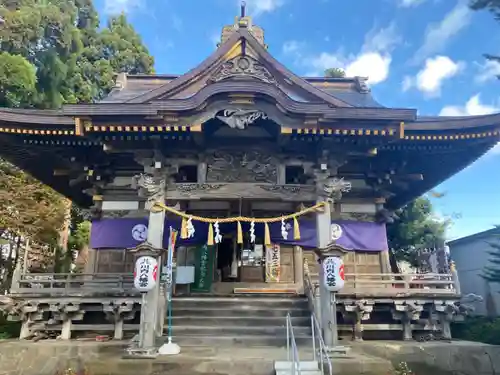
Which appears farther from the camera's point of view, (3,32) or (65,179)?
(3,32)

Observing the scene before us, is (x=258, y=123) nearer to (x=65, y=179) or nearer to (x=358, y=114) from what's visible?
(x=358, y=114)

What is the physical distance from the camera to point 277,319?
9727 mm

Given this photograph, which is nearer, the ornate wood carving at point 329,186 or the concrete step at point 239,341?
the concrete step at point 239,341

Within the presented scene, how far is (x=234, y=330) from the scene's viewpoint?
367 inches

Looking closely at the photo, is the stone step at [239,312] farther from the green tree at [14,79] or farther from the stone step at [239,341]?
the green tree at [14,79]

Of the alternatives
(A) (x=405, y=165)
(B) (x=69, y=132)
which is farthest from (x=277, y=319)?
(B) (x=69, y=132)

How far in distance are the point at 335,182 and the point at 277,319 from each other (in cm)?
368

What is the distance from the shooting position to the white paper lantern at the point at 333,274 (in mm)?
8469

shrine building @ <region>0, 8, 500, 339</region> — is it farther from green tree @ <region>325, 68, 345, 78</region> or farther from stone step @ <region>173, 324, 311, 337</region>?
green tree @ <region>325, 68, 345, 78</region>

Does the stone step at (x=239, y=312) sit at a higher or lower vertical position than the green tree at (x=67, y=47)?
lower

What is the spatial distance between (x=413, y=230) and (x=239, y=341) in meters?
13.5

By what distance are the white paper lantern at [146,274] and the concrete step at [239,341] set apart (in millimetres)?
1476

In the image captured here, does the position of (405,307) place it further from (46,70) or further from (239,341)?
(46,70)

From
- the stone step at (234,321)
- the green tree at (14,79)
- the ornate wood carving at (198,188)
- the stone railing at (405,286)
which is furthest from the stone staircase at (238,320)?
the green tree at (14,79)
